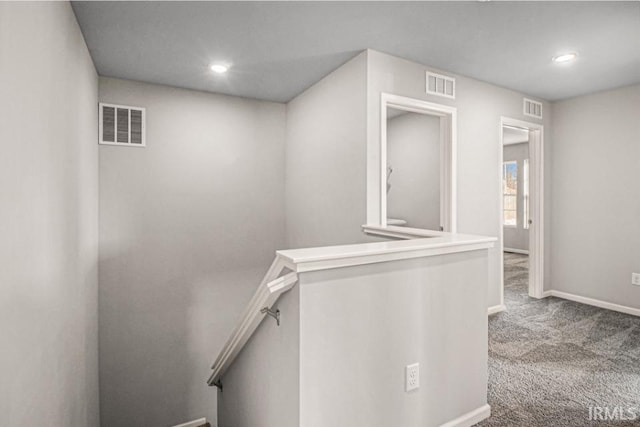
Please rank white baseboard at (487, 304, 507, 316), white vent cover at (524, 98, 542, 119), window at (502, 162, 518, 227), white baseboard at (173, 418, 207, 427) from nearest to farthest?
white baseboard at (487, 304, 507, 316), white baseboard at (173, 418, 207, 427), white vent cover at (524, 98, 542, 119), window at (502, 162, 518, 227)

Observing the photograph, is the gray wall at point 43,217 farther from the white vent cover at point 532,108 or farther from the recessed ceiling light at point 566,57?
the white vent cover at point 532,108

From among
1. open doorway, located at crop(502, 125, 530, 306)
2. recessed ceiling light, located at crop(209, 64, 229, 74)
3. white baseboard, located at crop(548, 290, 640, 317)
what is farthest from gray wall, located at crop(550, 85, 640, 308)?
recessed ceiling light, located at crop(209, 64, 229, 74)

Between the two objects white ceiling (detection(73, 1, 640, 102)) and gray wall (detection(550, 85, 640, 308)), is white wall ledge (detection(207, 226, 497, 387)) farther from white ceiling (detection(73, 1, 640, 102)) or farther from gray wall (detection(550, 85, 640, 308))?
gray wall (detection(550, 85, 640, 308))

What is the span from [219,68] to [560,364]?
383 centimetres

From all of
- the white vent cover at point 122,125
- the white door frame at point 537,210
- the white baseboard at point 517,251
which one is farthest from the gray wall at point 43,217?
the white baseboard at point 517,251

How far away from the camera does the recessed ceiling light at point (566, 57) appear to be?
3.03 metres

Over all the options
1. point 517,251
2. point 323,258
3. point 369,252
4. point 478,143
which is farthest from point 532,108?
point 517,251

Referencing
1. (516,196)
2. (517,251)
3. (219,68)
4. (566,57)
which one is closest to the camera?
(566,57)

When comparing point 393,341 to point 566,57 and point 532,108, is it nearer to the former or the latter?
point 566,57

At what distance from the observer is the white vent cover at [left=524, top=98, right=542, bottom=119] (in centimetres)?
415

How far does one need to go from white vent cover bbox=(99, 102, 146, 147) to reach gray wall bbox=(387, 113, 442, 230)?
3.40 metres

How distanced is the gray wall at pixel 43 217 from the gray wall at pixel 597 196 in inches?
205

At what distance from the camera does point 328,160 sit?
3.50 meters

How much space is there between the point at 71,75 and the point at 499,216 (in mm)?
4141
